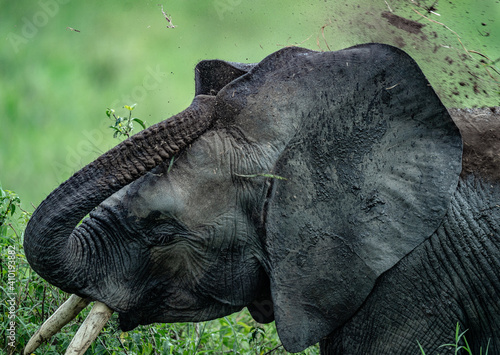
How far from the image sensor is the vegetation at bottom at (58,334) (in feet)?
15.3

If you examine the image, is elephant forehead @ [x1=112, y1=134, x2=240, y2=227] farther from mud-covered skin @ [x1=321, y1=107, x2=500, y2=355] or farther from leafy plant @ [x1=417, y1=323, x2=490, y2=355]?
leafy plant @ [x1=417, y1=323, x2=490, y2=355]

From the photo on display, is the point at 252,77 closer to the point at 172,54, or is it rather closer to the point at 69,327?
the point at 69,327

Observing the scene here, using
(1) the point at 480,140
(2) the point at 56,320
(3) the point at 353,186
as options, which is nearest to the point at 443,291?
(3) the point at 353,186

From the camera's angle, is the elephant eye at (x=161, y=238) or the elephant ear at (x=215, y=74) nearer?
the elephant eye at (x=161, y=238)

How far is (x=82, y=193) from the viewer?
3475 mm

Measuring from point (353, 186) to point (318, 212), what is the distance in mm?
214

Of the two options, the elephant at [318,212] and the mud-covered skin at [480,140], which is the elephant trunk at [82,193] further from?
the mud-covered skin at [480,140]

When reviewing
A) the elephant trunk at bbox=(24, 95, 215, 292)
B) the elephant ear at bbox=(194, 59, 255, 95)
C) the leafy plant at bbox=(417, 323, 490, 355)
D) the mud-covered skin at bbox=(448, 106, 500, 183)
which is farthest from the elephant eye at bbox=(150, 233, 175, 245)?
the mud-covered skin at bbox=(448, 106, 500, 183)

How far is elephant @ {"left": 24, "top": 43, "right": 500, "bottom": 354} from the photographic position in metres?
3.62

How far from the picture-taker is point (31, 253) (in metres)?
3.52

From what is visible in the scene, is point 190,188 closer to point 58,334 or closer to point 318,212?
point 318,212

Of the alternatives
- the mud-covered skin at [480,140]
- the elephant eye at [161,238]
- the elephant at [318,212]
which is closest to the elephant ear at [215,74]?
the elephant at [318,212]

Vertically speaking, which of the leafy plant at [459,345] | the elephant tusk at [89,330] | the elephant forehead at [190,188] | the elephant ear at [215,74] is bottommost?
the leafy plant at [459,345]

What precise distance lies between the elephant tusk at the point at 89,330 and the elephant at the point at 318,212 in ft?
0.20
